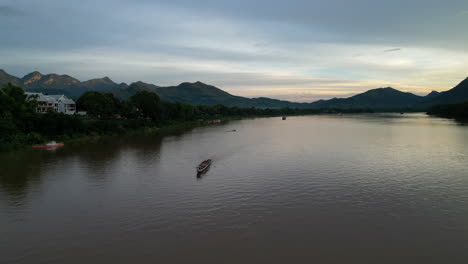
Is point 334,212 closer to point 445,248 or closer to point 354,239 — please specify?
point 354,239

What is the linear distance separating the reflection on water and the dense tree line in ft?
47.5

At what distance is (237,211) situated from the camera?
24297 mm

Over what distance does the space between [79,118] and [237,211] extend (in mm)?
65297

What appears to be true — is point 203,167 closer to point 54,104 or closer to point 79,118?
point 79,118

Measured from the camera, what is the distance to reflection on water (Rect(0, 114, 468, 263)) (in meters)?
18.3

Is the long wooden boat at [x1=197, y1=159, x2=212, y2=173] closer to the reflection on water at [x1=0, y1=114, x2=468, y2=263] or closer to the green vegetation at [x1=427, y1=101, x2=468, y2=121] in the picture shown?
the reflection on water at [x1=0, y1=114, x2=468, y2=263]

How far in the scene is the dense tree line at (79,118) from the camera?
58506 millimetres

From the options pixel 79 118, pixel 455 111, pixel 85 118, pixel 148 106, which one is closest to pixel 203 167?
pixel 79 118

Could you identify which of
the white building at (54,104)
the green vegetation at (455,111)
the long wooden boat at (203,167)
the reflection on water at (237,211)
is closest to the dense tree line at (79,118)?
the white building at (54,104)

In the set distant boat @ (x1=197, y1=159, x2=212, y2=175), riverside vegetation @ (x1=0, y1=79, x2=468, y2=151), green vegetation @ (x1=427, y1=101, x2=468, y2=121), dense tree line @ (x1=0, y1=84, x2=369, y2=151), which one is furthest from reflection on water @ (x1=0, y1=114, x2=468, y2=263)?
green vegetation @ (x1=427, y1=101, x2=468, y2=121)

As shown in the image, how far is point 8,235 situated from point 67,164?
2565cm

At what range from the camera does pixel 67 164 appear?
4406 centimetres

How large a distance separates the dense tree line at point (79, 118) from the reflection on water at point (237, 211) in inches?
570

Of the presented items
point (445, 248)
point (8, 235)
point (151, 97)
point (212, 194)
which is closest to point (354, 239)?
point (445, 248)
